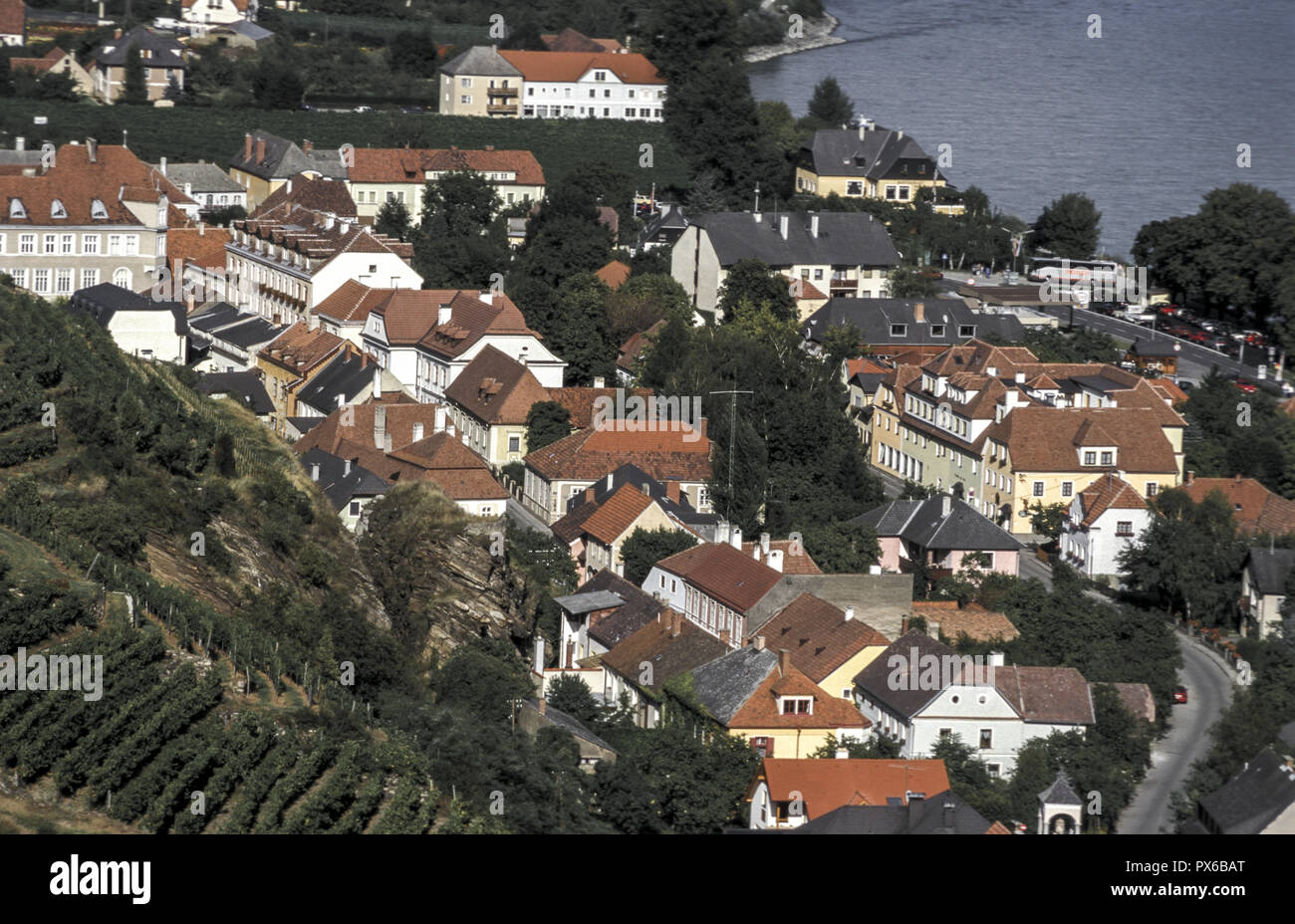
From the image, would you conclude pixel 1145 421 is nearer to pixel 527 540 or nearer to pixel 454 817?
pixel 527 540

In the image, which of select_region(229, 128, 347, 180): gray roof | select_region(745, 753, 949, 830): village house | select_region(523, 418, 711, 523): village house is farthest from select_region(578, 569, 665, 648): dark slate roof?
select_region(229, 128, 347, 180): gray roof

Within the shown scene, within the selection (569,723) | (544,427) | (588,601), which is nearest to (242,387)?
(544,427)

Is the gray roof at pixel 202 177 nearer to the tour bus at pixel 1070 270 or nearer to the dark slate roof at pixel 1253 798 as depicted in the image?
the tour bus at pixel 1070 270

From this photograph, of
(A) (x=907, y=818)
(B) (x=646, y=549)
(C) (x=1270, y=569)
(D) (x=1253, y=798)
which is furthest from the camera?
(C) (x=1270, y=569)

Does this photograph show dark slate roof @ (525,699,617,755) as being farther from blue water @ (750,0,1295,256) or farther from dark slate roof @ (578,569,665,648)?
blue water @ (750,0,1295,256)

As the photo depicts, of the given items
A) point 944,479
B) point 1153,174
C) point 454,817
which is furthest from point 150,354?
point 1153,174

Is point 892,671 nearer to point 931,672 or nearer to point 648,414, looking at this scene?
point 931,672
